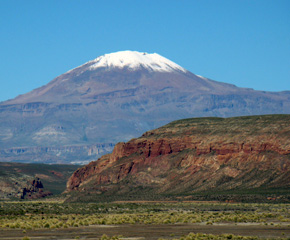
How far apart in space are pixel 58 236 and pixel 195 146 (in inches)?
4645

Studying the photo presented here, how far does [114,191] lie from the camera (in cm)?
18612

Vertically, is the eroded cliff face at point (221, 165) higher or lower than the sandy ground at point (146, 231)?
higher

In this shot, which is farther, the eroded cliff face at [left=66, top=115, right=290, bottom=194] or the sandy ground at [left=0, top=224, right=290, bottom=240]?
the eroded cliff face at [left=66, top=115, right=290, bottom=194]

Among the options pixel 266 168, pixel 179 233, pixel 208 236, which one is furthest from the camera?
pixel 266 168

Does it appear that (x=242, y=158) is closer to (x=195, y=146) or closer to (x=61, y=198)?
(x=195, y=146)

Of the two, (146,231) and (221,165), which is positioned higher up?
(221,165)

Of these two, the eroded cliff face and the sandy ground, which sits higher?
the eroded cliff face

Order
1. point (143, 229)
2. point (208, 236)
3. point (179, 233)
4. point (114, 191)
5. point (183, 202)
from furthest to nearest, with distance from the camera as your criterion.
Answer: point (114, 191) → point (183, 202) → point (143, 229) → point (179, 233) → point (208, 236)

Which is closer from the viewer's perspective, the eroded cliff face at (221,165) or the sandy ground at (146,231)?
the sandy ground at (146,231)

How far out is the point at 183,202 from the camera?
155 metres

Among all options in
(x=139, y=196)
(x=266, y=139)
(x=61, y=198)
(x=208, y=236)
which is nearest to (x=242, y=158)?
(x=266, y=139)

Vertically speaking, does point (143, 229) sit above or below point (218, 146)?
below

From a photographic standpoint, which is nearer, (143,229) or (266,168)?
(143,229)

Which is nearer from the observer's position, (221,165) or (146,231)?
(146,231)
